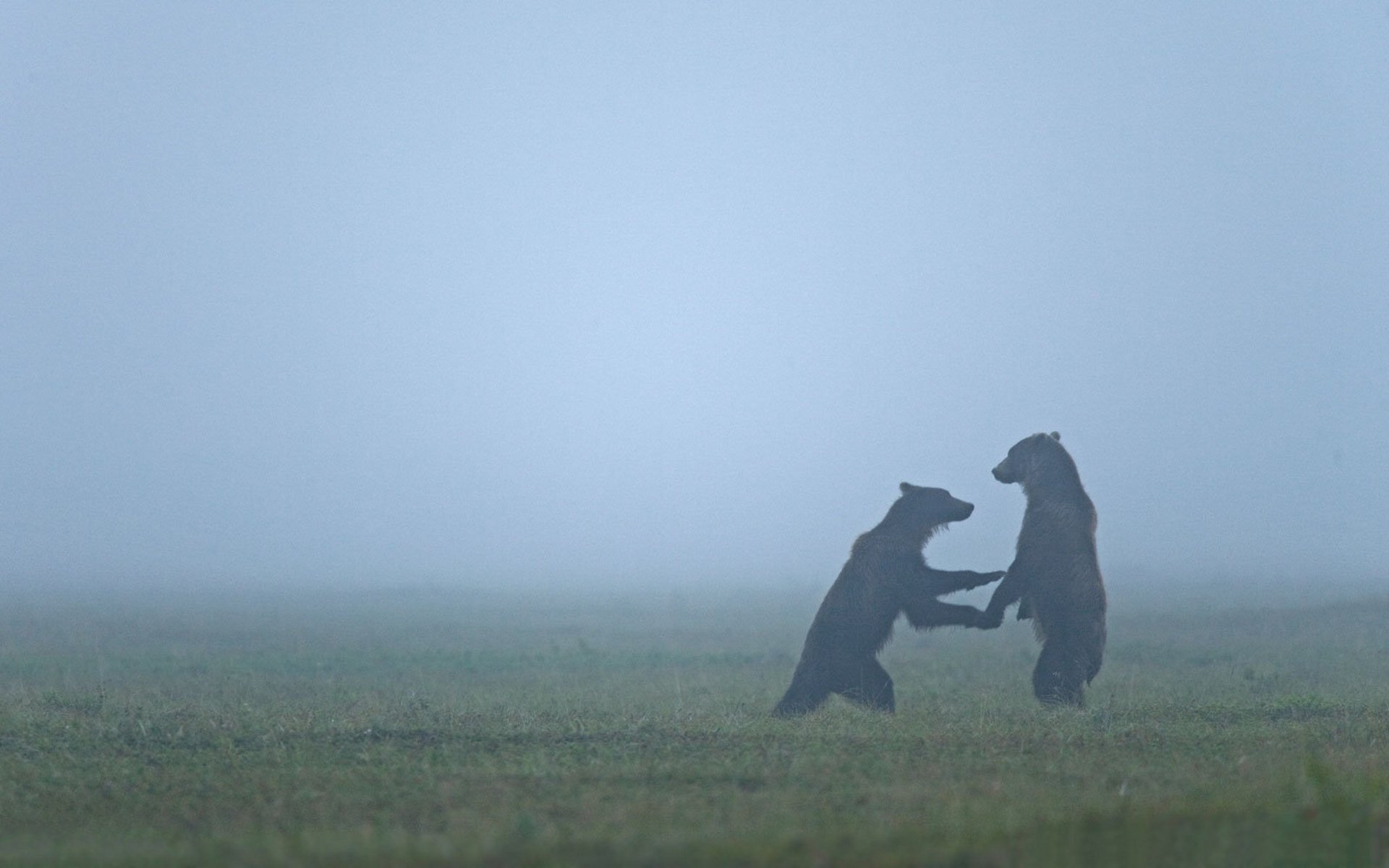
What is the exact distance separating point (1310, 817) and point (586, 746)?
5.09 m

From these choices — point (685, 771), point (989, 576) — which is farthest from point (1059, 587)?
point (685, 771)

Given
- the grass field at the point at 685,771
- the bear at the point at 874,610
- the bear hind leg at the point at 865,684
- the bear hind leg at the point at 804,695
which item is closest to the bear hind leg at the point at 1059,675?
the grass field at the point at 685,771

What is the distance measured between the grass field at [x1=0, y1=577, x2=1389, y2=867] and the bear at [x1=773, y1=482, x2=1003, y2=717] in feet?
2.19

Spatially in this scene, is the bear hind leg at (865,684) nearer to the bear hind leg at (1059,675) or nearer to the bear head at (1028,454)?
the bear hind leg at (1059,675)

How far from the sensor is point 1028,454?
14430 millimetres

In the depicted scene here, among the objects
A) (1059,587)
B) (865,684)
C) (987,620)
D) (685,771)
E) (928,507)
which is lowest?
(685,771)

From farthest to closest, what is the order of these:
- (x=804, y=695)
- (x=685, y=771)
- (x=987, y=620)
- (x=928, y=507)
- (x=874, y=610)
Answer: (x=928, y=507), (x=987, y=620), (x=874, y=610), (x=804, y=695), (x=685, y=771)

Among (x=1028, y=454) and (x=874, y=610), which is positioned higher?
(x=1028, y=454)

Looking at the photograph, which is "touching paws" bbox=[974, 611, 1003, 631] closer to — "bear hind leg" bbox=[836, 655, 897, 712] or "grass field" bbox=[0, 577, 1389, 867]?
"grass field" bbox=[0, 577, 1389, 867]

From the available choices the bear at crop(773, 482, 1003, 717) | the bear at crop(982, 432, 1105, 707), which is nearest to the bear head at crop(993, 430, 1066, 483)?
the bear at crop(982, 432, 1105, 707)

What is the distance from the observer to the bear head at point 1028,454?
14.2 meters

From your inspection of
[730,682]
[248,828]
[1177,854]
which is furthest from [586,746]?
[730,682]

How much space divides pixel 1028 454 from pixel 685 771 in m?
7.35

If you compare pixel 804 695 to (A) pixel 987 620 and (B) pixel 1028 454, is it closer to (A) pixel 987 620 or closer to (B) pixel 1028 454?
(A) pixel 987 620
